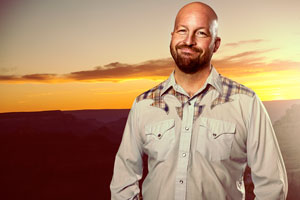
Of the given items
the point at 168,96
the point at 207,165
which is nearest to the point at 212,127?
the point at 207,165

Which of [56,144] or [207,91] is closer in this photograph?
[207,91]

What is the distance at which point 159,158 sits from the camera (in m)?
1.67

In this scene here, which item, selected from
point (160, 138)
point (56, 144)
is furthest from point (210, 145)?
point (56, 144)

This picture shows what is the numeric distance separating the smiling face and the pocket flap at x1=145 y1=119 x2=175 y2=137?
0.89 feet

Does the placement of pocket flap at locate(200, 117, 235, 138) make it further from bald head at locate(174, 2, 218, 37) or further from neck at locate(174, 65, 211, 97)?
bald head at locate(174, 2, 218, 37)

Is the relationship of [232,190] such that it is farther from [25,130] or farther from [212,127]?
[25,130]

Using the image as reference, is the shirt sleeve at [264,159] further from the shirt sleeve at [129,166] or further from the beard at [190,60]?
the shirt sleeve at [129,166]

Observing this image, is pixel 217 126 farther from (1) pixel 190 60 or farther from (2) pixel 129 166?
(2) pixel 129 166

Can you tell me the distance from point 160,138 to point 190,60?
15.8 inches

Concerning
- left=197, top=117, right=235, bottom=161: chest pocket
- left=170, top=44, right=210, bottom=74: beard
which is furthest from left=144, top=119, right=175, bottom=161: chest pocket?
left=170, top=44, right=210, bottom=74: beard

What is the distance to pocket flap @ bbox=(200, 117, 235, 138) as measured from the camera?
5.26ft

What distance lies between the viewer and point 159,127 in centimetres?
169

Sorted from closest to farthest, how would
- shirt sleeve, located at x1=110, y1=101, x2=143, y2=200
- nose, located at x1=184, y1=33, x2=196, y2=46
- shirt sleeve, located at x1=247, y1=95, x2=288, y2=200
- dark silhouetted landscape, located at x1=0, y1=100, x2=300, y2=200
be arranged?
shirt sleeve, located at x1=247, y1=95, x2=288, y2=200
nose, located at x1=184, y1=33, x2=196, y2=46
shirt sleeve, located at x1=110, y1=101, x2=143, y2=200
dark silhouetted landscape, located at x1=0, y1=100, x2=300, y2=200

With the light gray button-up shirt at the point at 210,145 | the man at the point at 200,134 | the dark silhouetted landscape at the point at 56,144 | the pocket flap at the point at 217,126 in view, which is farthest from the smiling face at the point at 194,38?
the dark silhouetted landscape at the point at 56,144
